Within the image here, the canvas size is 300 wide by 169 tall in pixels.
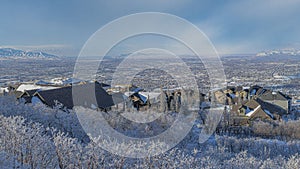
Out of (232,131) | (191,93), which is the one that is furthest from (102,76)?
(232,131)

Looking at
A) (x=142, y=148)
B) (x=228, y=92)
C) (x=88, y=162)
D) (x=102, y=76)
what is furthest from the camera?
(x=102, y=76)

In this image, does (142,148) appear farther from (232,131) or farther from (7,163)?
(232,131)

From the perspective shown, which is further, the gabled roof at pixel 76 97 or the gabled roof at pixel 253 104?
the gabled roof at pixel 253 104

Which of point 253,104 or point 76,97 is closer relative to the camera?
point 76,97

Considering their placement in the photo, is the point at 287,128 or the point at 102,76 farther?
the point at 102,76

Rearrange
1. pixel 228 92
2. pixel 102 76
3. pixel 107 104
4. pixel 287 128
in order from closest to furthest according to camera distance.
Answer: pixel 287 128
pixel 107 104
pixel 228 92
pixel 102 76

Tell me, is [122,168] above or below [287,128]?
above

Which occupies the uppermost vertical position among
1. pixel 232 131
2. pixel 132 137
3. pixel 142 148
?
pixel 142 148

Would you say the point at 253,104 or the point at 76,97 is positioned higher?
the point at 76,97
